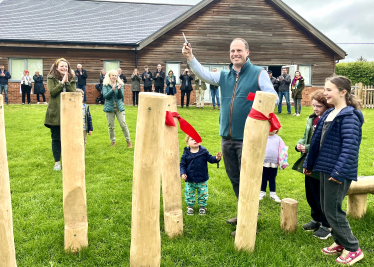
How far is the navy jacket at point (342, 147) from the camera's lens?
125 inches

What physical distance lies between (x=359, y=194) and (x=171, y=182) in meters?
2.47

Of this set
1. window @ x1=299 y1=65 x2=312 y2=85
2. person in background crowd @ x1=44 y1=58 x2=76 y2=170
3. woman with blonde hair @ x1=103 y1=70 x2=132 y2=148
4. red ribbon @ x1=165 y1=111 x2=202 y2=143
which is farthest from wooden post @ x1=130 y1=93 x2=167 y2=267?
window @ x1=299 y1=65 x2=312 y2=85

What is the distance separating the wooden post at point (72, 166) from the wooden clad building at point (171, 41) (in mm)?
16623

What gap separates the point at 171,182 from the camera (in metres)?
3.85

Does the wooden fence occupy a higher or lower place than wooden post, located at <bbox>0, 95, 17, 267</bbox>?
higher

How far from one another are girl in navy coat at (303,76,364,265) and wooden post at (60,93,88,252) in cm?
245

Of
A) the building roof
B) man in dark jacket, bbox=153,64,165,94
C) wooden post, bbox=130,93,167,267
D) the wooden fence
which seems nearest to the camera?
wooden post, bbox=130,93,167,267

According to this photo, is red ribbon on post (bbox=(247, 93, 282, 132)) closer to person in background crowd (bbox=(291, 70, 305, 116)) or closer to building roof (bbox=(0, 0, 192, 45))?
person in background crowd (bbox=(291, 70, 305, 116))

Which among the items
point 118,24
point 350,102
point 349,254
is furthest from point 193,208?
point 118,24

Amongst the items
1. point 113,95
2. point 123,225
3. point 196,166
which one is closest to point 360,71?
point 113,95

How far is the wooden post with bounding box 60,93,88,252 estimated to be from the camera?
3.30 metres

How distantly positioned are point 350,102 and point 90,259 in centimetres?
309

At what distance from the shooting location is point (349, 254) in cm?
341

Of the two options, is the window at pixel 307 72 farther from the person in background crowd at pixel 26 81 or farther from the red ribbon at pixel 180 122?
the red ribbon at pixel 180 122
